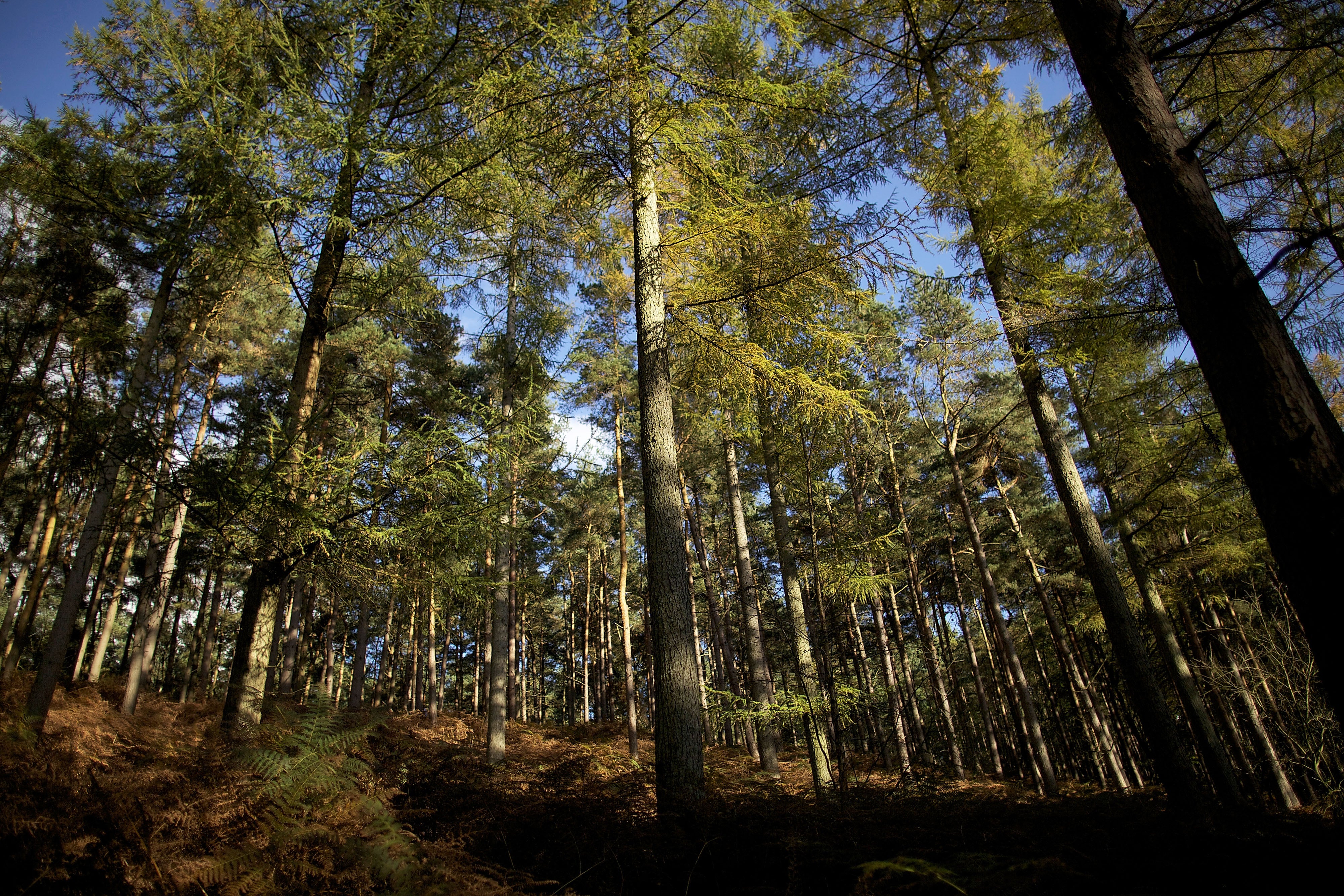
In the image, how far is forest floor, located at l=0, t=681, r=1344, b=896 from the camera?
206 centimetres

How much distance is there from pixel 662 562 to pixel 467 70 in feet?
16.6

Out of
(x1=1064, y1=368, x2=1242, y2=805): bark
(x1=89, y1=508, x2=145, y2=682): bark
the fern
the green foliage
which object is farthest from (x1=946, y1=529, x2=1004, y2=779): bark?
(x1=89, y1=508, x2=145, y2=682): bark

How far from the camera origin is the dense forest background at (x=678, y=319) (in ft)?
11.0

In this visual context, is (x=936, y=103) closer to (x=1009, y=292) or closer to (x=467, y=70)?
(x=1009, y=292)

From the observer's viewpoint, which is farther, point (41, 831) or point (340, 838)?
point (340, 838)

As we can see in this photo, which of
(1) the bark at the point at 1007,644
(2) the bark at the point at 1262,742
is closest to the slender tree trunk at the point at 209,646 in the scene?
(1) the bark at the point at 1007,644

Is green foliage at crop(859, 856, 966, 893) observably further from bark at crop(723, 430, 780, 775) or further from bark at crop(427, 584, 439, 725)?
bark at crop(427, 584, 439, 725)

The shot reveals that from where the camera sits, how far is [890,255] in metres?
5.84

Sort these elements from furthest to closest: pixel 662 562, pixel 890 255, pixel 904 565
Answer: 1. pixel 904 565
2. pixel 890 255
3. pixel 662 562

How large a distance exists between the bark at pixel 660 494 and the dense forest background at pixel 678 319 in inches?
1.7

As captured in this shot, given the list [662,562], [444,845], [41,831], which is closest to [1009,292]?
[662,562]

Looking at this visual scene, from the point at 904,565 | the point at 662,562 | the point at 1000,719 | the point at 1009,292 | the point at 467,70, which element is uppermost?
the point at 467,70

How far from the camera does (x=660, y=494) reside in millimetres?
5289

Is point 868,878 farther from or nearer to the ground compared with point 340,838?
nearer to the ground
